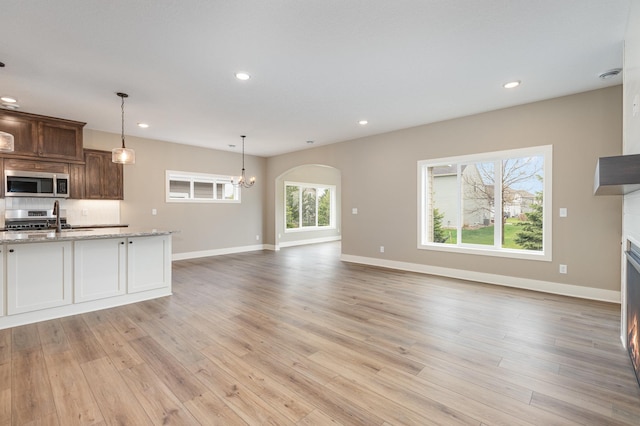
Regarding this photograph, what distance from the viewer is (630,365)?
238 centimetres

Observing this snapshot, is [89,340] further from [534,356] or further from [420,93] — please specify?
[420,93]

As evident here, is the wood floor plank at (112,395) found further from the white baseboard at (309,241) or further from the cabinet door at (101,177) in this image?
the white baseboard at (309,241)

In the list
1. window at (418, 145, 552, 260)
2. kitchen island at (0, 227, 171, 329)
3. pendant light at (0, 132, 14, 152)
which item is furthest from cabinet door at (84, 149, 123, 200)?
window at (418, 145, 552, 260)

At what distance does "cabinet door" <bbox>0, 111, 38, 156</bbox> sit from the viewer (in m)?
4.80

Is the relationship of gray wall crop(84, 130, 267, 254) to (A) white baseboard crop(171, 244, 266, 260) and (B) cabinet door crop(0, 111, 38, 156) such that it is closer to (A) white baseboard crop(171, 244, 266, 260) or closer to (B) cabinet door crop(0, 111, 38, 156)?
(A) white baseboard crop(171, 244, 266, 260)

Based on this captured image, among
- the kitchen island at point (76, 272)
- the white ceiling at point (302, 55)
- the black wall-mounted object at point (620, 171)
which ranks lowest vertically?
the kitchen island at point (76, 272)

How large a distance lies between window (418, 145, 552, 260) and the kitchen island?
4.62 m

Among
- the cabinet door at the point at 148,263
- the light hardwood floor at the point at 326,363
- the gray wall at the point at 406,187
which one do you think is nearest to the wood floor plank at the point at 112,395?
the light hardwood floor at the point at 326,363

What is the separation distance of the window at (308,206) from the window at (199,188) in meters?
1.86

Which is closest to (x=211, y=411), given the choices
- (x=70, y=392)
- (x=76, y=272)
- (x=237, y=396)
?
(x=237, y=396)

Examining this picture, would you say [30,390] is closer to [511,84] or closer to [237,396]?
[237,396]

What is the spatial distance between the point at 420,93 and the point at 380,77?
83cm

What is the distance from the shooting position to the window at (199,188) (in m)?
7.27

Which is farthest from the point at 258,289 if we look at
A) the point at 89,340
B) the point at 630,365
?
the point at 630,365
